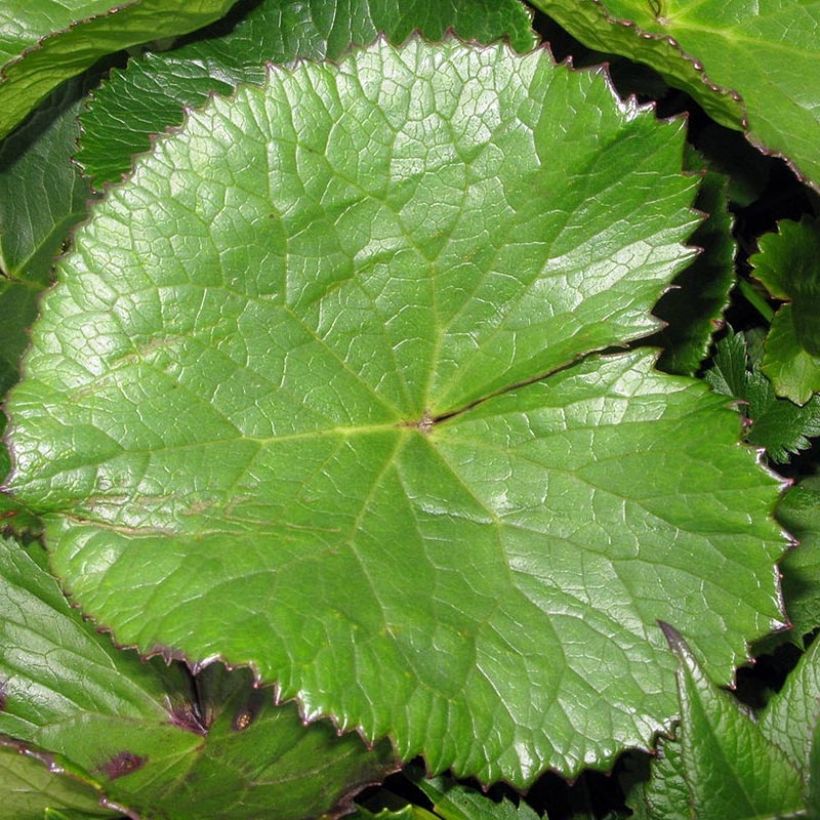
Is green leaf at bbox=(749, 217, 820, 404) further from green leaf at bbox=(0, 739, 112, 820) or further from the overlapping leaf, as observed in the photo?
green leaf at bbox=(0, 739, 112, 820)

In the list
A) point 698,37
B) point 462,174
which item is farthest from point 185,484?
point 698,37

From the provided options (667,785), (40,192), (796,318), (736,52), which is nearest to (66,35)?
(40,192)

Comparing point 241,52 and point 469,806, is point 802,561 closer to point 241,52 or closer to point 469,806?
point 469,806

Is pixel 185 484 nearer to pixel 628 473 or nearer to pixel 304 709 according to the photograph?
pixel 304 709

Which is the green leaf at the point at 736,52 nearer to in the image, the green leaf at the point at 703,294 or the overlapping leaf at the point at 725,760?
the green leaf at the point at 703,294

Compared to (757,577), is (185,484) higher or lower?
lower

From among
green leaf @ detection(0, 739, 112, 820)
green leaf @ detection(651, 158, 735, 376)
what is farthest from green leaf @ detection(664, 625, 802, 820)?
green leaf @ detection(0, 739, 112, 820)
